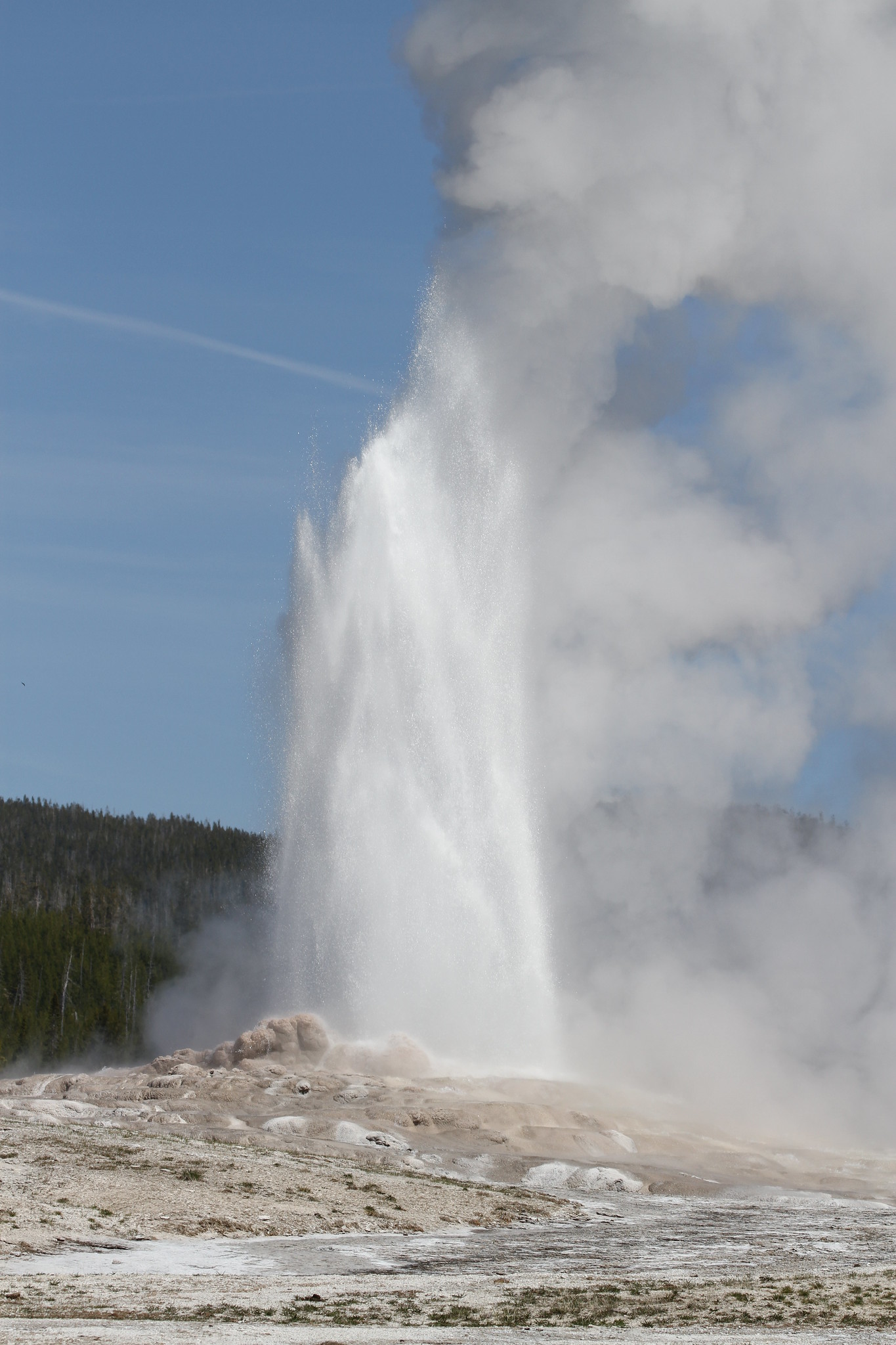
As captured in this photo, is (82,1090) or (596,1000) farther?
(596,1000)

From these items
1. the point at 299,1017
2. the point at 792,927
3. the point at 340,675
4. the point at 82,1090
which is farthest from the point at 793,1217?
the point at 792,927

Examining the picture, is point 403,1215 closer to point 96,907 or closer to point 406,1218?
point 406,1218

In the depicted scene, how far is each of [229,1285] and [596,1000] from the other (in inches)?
1120

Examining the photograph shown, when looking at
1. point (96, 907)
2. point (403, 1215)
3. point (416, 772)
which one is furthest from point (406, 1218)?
point (96, 907)

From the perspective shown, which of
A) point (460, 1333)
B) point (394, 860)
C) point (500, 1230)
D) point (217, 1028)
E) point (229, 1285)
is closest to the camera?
Answer: point (460, 1333)

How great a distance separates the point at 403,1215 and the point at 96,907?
82.3m

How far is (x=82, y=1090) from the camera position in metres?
36.7

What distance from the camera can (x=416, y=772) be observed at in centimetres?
4191

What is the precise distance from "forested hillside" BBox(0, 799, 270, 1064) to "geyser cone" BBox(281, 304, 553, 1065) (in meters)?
4.36

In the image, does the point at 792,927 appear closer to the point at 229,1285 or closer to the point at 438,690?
the point at 438,690

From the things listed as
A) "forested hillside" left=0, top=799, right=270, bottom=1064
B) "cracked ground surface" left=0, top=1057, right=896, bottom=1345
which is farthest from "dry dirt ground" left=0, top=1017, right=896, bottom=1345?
"forested hillside" left=0, top=799, right=270, bottom=1064

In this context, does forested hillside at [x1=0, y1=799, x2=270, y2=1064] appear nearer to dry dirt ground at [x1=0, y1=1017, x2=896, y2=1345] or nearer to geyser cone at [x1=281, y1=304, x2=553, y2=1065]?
geyser cone at [x1=281, y1=304, x2=553, y2=1065]

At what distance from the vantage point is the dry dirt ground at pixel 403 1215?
1534cm

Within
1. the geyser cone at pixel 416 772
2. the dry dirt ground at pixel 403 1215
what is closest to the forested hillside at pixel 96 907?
the geyser cone at pixel 416 772
